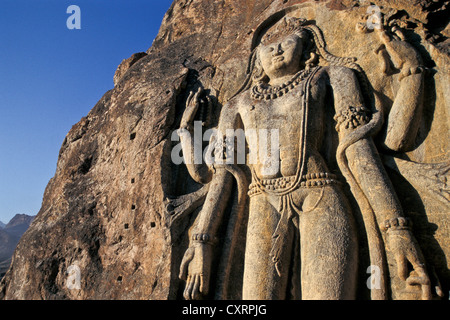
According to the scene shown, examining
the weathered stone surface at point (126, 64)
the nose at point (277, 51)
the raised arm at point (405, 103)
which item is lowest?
the raised arm at point (405, 103)

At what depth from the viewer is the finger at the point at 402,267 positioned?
11.2ft

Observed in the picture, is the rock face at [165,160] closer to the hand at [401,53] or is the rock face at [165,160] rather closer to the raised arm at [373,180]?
the hand at [401,53]

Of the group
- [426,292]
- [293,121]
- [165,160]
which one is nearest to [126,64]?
[165,160]

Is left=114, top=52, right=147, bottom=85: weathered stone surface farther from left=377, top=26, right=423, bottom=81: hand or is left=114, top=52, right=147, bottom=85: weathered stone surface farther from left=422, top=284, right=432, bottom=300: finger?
left=422, top=284, right=432, bottom=300: finger

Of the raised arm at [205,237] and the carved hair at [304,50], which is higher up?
the carved hair at [304,50]

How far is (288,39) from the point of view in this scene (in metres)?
4.91

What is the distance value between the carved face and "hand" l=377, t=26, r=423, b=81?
34.8 inches

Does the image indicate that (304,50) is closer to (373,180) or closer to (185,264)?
(373,180)

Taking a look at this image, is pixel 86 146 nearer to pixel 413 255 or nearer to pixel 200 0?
pixel 200 0

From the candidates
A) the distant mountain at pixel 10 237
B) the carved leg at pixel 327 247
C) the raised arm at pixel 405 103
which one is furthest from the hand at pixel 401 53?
the distant mountain at pixel 10 237

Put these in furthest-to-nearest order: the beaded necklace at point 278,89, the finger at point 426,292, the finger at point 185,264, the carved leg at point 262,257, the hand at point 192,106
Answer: the hand at point 192,106 → the beaded necklace at point 278,89 → the finger at point 185,264 → the carved leg at point 262,257 → the finger at point 426,292

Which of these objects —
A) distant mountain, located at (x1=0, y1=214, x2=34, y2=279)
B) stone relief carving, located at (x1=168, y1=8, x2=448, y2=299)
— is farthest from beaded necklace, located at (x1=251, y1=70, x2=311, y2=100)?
distant mountain, located at (x1=0, y1=214, x2=34, y2=279)

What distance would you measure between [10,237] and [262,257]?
25481mm

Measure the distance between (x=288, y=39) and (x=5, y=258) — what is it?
21.0 m
